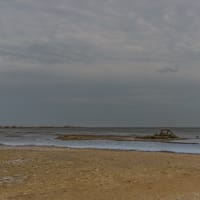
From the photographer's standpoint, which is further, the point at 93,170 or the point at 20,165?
the point at 20,165

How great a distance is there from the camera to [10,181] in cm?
1324

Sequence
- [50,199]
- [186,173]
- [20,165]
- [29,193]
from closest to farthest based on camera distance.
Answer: [50,199], [29,193], [186,173], [20,165]

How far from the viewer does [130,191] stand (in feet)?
38.0

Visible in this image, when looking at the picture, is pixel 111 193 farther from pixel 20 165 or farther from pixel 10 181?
pixel 20 165

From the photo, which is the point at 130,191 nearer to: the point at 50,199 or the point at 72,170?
the point at 50,199

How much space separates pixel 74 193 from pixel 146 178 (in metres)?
3.85

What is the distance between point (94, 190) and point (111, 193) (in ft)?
1.89

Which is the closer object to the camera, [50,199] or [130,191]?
[50,199]

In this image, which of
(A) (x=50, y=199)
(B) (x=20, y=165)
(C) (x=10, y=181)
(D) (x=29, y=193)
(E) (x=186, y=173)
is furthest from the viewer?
(B) (x=20, y=165)

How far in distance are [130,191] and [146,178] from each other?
9.22ft

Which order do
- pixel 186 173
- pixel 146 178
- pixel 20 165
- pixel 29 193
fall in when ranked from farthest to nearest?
pixel 20 165 < pixel 186 173 < pixel 146 178 < pixel 29 193

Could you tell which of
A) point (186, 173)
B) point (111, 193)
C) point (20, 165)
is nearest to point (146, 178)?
point (186, 173)

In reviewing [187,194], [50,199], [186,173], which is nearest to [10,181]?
[50,199]

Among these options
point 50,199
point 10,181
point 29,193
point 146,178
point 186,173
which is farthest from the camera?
point 186,173
